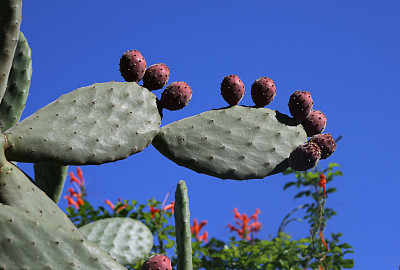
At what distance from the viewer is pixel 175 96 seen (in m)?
3.00

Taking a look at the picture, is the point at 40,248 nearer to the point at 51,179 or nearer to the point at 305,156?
the point at 51,179

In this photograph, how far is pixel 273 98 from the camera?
315 cm

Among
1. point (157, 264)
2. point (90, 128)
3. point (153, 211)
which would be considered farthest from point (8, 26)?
point (153, 211)

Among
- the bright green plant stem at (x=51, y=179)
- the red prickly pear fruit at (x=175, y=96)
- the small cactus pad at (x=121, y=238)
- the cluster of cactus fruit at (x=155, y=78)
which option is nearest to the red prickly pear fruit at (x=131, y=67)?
the cluster of cactus fruit at (x=155, y=78)

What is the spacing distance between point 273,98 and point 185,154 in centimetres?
53

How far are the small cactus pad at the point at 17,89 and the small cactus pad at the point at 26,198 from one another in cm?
58

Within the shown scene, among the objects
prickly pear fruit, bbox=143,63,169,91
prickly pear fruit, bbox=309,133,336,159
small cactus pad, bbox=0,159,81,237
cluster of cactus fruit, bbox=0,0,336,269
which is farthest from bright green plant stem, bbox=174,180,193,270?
prickly pear fruit, bbox=309,133,336,159

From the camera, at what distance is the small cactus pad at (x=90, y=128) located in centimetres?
262

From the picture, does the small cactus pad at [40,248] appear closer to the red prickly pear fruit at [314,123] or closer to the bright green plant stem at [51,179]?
the bright green plant stem at [51,179]

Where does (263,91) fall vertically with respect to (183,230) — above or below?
above

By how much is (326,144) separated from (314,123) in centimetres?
15

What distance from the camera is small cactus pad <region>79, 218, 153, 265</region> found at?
375 centimetres

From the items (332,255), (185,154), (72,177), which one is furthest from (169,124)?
(72,177)

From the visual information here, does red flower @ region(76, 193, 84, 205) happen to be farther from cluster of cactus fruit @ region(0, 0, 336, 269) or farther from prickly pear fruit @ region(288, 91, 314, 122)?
prickly pear fruit @ region(288, 91, 314, 122)
